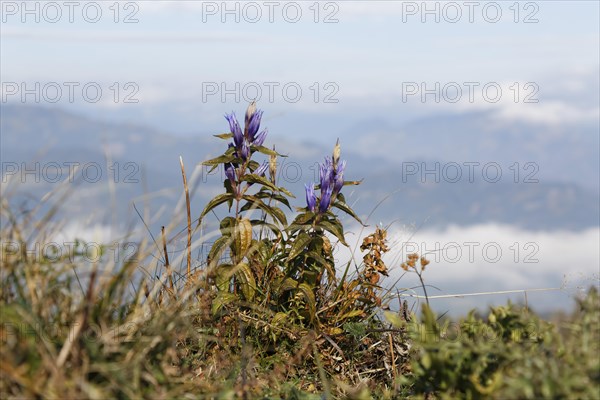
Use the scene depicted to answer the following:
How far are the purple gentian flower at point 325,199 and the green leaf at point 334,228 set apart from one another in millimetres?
114

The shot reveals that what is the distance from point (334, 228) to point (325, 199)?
242mm

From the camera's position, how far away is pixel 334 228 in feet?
19.0

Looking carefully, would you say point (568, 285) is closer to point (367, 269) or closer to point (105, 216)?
point (367, 269)

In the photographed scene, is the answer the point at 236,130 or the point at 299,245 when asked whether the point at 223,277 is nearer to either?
the point at 299,245

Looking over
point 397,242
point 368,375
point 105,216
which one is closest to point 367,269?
point 397,242

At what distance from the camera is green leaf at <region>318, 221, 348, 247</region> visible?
577 centimetres

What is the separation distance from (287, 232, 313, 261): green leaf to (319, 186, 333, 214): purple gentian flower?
0.84ft

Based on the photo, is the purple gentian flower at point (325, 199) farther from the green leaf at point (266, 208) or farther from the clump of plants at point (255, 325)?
the green leaf at point (266, 208)

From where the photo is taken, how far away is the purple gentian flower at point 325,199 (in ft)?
19.1

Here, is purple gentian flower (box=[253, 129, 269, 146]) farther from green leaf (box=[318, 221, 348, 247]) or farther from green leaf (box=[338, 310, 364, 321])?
green leaf (box=[338, 310, 364, 321])

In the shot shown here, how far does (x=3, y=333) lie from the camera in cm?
360

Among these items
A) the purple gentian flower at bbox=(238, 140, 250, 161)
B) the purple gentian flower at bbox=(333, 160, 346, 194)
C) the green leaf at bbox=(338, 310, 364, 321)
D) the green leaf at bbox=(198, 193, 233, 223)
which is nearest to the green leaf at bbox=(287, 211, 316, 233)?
the purple gentian flower at bbox=(333, 160, 346, 194)

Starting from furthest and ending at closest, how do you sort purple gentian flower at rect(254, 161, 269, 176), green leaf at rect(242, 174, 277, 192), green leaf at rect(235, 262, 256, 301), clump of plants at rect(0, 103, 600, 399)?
purple gentian flower at rect(254, 161, 269, 176) → green leaf at rect(235, 262, 256, 301) → green leaf at rect(242, 174, 277, 192) → clump of plants at rect(0, 103, 600, 399)

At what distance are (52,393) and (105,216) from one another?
114 centimetres
